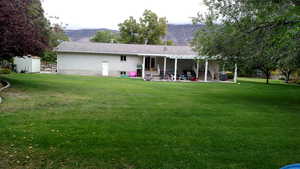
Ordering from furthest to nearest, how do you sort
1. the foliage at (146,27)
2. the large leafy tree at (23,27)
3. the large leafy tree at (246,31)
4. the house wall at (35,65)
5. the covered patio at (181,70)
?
the foliage at (146,27), the house wall at (35,65), the covered patio at (181,70), the large leafy tree at (23,27), the large leafy tree at (246,31)

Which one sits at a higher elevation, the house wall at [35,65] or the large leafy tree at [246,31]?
the large leafy tree at [246,31]

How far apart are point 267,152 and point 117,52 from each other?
23.3 m

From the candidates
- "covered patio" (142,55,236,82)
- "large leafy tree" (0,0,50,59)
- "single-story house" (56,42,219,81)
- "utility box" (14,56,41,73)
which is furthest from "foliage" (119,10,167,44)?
"large leafy tree" (0,0,50,59)

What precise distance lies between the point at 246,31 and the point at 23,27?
9.07 meters

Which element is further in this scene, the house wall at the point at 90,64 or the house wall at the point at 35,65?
the house wall at the point at 35,65

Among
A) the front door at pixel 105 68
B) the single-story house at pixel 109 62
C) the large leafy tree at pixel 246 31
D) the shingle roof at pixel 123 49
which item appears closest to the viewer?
the large leafy tree at pixel 246 31

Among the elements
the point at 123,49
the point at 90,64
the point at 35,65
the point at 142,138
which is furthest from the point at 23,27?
the point at 35,65

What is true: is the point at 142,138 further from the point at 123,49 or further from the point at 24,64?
the point at 24,64

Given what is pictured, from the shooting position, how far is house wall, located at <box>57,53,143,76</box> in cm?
2641

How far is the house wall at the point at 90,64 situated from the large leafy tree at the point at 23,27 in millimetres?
13544

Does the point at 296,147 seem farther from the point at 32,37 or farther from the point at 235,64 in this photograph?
the point at 32,37

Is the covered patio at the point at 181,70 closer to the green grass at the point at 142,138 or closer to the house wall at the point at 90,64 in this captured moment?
the house wall at the point at 90,64

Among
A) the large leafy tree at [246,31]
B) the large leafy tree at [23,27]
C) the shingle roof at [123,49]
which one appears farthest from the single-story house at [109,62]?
the large leafy tree at [246,31]

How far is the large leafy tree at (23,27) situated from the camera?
29.6ft
